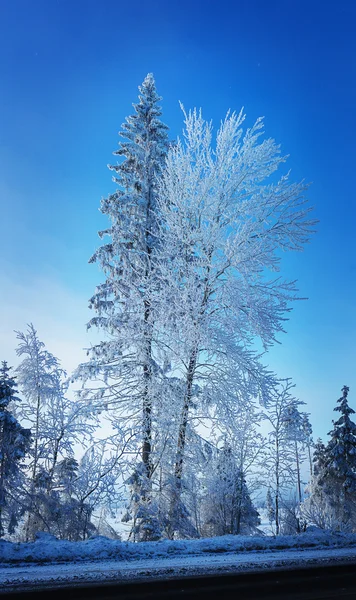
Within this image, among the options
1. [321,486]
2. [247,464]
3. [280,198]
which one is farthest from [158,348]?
[321,486]

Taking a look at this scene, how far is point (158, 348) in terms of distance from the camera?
11.0m

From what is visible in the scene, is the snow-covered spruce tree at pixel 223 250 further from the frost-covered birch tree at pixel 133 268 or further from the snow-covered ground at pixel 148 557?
the snow-covered ground at pixel 148 557

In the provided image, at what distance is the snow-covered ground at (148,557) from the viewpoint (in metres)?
3.19

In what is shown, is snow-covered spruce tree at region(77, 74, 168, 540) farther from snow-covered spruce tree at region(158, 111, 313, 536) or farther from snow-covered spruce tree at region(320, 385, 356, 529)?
snow-covered spruce tree at region(320, 385, 356, 529)

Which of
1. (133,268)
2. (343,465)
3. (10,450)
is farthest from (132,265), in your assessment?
(343,465)

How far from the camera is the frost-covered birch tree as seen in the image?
1161cm

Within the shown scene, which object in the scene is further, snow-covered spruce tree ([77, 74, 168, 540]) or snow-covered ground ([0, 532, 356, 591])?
snow-covered spruce tree ([77, 74, 168, 540])

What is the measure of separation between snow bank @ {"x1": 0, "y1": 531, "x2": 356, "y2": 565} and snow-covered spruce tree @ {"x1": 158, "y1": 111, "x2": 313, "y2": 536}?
4857 mm

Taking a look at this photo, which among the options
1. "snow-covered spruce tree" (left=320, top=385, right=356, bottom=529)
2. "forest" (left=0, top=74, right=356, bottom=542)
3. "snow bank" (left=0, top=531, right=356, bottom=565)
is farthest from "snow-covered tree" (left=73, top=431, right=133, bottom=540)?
"snow-covered spruce tree" (left=320, top=385, right=356, bottom=529)

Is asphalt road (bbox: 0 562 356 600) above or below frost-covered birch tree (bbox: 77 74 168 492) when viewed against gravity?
below

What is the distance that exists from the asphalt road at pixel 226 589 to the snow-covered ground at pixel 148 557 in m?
0.17

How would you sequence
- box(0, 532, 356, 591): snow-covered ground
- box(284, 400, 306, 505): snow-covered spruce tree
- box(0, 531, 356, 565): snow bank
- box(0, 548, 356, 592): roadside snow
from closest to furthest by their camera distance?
box(0, 548, 356, 592): roadside snow, box(0, 532, 356, 591): snow-covered ground, box(0, 531, 356, 565): snow bank, box(284, 400, 306, 505): snow-covered spruce tree

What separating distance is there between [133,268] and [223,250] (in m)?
3.45

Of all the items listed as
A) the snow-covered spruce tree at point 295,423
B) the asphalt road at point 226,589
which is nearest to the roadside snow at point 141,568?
the asphalt road at point 226,589
